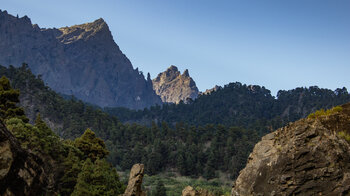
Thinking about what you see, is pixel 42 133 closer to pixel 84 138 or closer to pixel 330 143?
pixel 84 138

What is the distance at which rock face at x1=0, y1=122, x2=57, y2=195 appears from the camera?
35.1ft

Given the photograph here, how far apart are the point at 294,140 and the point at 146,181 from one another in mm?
58099

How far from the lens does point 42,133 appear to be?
95.4 feet

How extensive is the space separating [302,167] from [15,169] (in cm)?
1076

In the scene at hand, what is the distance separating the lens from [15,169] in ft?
37.2

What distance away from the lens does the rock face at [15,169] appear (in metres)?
10.7

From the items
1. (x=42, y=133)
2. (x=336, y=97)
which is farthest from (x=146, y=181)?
(x=336, y=97)

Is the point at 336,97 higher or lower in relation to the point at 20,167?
higher

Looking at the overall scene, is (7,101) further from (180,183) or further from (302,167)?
(180,183)

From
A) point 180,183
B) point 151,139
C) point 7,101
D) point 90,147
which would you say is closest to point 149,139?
point 151,139

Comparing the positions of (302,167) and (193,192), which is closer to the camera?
(302,167)

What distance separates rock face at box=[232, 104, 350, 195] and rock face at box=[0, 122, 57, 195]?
28.3ft

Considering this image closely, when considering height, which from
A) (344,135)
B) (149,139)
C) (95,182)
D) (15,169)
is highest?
(344,135)

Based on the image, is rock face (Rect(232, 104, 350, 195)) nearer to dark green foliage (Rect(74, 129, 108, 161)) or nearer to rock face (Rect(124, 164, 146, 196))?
rock face (Rect(124, 164, 146, 196))
